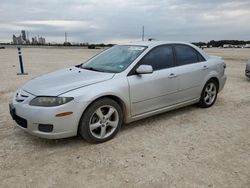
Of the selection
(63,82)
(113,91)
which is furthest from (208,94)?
(63,82)

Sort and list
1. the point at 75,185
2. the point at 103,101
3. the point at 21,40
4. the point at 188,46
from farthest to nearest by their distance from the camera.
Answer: the point at 21,40 → the point at 188,46 → the point at 103,101 → the point at 75,185

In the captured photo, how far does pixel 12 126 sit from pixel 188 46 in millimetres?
3730

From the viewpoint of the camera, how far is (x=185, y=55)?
5.30 meters

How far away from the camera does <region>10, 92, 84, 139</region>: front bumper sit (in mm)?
3584

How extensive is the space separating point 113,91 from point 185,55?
6.67ft

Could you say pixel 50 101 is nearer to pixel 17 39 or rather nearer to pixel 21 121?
pixel 21 121

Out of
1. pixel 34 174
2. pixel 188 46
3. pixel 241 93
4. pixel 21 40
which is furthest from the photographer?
pixel 21 40

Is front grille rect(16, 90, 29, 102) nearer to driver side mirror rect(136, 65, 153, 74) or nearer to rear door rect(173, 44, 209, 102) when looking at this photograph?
driver side mirror rect(136, 65, 153, 74)

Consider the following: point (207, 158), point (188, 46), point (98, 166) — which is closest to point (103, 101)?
point (98, 166)

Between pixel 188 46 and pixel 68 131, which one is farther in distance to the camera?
pixel 188 46

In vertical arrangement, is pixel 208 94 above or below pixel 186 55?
below

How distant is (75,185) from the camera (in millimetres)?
2939

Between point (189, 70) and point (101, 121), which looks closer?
point (101, 121)

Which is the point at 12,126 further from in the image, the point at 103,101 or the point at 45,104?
the point at 103,101
